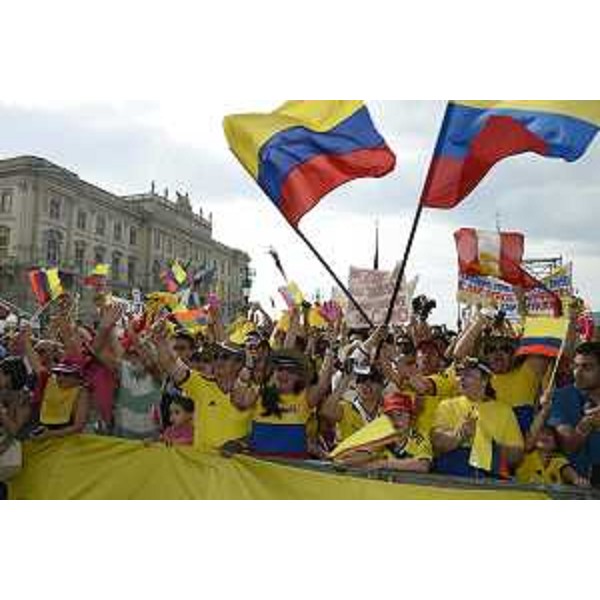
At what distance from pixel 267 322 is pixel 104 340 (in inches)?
205

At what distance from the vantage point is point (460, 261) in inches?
334

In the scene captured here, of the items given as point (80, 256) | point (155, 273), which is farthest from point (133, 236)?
A: point (80, 256)

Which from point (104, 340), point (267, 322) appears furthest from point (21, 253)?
point (104, 340)

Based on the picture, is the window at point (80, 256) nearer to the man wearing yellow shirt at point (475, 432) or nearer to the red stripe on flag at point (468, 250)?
the red stripe on flag at point (468, 250)

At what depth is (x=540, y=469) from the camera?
4.36 metres

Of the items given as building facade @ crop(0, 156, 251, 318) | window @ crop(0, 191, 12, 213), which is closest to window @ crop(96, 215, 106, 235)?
building facade @ crop(0, 156, 251, 318)

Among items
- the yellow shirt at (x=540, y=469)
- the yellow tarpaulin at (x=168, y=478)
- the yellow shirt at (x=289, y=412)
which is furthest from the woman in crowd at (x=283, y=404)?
the yellow shirt at (x=540, y=469)

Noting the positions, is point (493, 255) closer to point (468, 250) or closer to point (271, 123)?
point (468, 250)

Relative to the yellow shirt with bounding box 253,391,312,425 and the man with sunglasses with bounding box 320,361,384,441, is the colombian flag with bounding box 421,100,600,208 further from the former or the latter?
the yellow shirt with bounding box 253,391,312,425

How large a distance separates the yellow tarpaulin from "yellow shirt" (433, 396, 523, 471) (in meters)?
0.24

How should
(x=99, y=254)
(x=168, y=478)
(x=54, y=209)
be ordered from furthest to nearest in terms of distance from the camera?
(x=99, y=254), (x=54, y=209), (x=168, y=478)

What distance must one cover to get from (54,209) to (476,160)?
69.4m

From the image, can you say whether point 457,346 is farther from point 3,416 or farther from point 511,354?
point 3,416

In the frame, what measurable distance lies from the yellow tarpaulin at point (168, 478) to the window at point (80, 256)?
234ft
